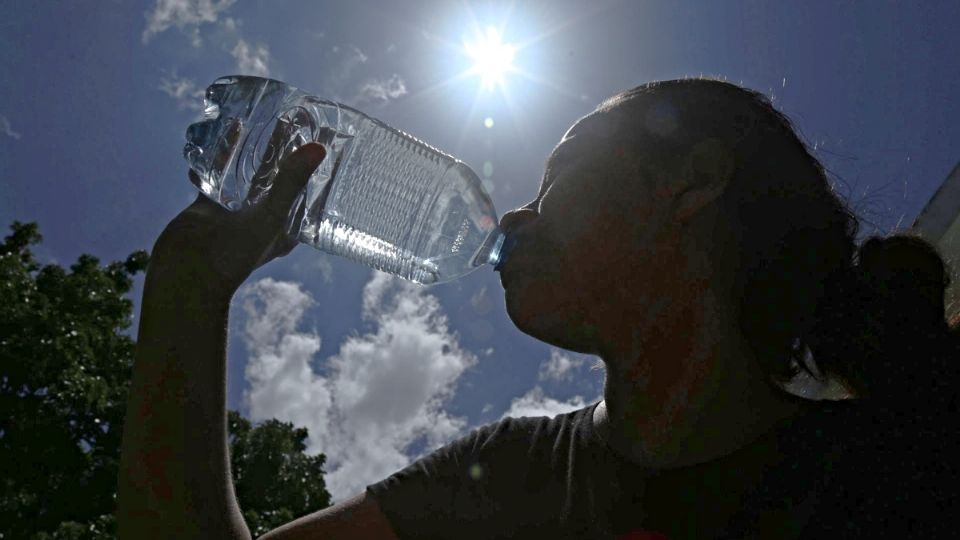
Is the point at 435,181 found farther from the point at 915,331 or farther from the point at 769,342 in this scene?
the point at 915,331

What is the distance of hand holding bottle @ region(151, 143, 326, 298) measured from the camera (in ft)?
5.27

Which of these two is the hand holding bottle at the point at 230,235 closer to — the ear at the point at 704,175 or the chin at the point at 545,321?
the chin at the point at 545,321

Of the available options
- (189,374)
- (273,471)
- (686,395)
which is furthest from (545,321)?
(273,471)

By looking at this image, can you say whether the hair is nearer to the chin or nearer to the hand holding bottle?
the chin

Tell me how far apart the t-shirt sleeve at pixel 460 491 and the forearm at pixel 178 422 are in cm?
38

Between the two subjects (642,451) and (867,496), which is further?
(642,451)

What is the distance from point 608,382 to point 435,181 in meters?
1.28

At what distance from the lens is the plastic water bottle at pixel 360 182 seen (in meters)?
2.59

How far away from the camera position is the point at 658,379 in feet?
5.67

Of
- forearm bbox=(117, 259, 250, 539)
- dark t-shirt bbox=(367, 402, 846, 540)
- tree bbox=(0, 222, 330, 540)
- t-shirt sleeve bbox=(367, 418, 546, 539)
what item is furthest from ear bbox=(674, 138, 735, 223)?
tree bbox=(0, 222, 330, 540)

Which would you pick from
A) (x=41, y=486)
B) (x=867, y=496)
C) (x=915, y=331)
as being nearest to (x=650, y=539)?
(x=867, y=496)

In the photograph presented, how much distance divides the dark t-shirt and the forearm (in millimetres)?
423

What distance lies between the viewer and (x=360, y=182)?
2.68 metres

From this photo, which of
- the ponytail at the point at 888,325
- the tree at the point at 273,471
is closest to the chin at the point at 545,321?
the ponytail at the point at 888,325
